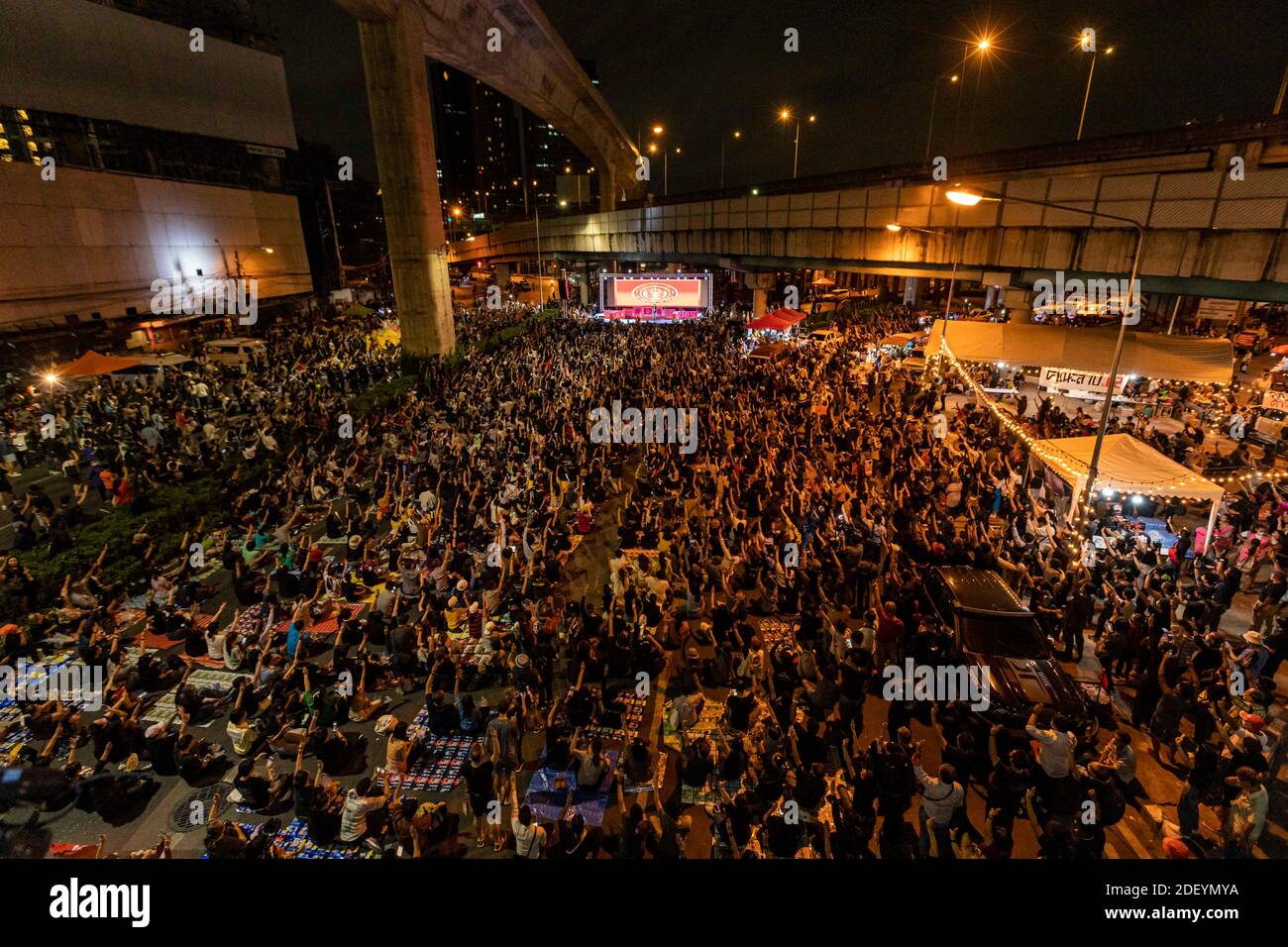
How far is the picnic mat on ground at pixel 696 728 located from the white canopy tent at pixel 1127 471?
30.5 ft

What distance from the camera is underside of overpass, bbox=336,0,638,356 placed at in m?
28.8

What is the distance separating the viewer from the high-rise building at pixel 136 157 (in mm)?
36781

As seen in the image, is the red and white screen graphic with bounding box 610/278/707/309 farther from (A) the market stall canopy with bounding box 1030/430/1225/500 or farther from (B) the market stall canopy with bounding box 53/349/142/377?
(A) the market stall canopy with bounding box 1030/430/1225/500

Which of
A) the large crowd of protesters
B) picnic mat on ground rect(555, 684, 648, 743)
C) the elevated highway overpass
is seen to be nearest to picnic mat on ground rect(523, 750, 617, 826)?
the large crowd of protesters

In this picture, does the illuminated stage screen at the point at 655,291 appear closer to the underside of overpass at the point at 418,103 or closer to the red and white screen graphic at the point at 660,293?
the red and white screen graphic at the point at 660,293

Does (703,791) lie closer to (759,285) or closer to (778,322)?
(778,322)

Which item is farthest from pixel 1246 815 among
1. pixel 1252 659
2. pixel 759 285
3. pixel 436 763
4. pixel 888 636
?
pixel 759 285

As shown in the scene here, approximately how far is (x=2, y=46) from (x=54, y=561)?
46.6m

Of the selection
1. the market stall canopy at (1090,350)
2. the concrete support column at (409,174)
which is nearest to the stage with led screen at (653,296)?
the concrete support column at (409,174)

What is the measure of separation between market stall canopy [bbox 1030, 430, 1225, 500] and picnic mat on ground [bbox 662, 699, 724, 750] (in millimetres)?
9466

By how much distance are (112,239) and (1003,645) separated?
5442 cm

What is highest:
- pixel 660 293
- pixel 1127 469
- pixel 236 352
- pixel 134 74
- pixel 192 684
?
pixel 134 74

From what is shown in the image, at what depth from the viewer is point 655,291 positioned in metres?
43.9
